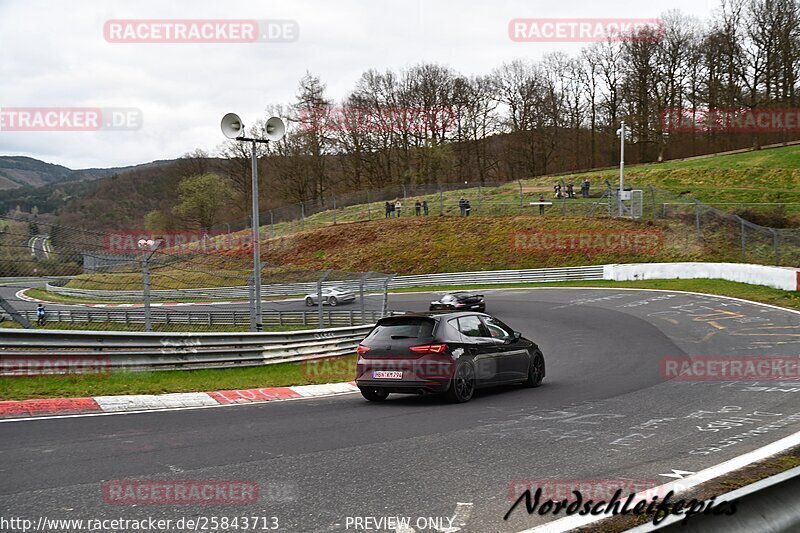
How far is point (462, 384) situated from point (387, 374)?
3.81 ft

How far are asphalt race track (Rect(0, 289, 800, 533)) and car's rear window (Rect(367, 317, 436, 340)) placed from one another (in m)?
1.06

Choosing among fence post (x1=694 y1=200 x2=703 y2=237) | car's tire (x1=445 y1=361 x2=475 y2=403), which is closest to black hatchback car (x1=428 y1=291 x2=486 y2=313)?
fence post (x1=694 y1=200 x2=703 y2=237)

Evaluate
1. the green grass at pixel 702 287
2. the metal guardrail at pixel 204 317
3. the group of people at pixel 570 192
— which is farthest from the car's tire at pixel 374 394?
the group of people at pixel 570 192

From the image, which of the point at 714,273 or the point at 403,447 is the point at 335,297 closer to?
the point at 714,273

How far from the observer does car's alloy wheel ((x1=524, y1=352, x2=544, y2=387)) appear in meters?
13.0

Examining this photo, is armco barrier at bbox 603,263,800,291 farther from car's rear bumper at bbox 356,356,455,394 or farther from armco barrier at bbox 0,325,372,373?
car's rear bumper at bbox 356,356,455,394

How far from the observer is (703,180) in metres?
58.7

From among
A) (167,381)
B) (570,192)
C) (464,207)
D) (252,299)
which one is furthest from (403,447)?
(464,207)

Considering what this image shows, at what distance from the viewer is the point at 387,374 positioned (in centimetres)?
1125

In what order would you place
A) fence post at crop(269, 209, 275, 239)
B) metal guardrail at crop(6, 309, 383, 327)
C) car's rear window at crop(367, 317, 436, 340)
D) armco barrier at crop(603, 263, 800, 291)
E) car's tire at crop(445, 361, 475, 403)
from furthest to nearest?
fence post at crop(269, 209, 275, 239), armco barrier at crop(603, 263, 800, 291), metal guardrail at crop(6, 309, 383, 327), car's rear window at crop(367, 317, 436, 340), car's tire at crop(445, 361, 475, 403)

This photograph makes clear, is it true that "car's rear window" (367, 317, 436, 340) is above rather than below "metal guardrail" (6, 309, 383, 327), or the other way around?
above

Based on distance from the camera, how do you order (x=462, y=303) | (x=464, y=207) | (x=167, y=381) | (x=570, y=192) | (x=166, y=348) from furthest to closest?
(x=464, y=207) < (x=570, y=192) < (x=462, y=303) < (x=166, y=348) < (x=167, y=381)

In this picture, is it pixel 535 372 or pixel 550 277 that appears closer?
pixel 535 372

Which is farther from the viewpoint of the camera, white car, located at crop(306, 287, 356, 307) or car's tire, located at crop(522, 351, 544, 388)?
white car, located at crop(306, 287, 356, 307)
